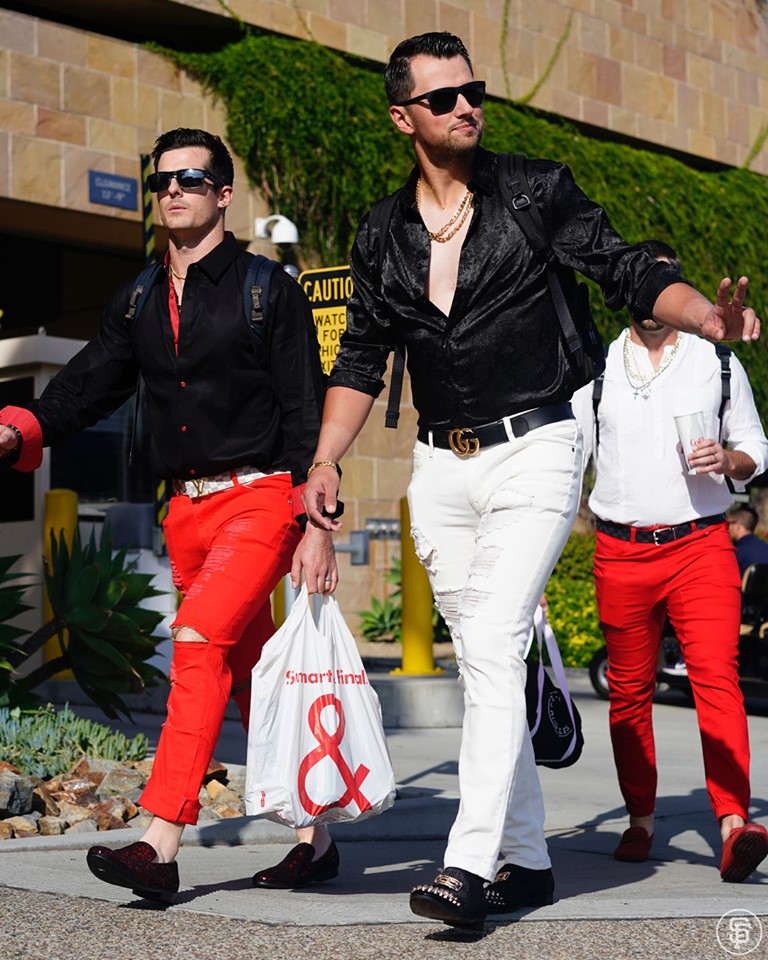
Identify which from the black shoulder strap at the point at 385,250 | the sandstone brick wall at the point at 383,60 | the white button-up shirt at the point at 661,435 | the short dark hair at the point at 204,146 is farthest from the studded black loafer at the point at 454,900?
the sandstone brick wall at the point at 383,60

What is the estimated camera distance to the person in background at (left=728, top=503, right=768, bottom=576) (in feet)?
37.2

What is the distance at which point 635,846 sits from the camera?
5.16m

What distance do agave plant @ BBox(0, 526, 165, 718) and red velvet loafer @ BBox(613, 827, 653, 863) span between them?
2.41 m

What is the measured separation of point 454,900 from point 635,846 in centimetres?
169

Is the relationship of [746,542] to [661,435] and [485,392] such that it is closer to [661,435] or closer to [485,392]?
[661,435]

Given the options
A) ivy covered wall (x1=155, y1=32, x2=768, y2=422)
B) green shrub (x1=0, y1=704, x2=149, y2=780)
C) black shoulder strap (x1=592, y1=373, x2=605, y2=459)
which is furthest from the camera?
ivy covered wall (x1=155, y1=32, x2=768, y2=422)

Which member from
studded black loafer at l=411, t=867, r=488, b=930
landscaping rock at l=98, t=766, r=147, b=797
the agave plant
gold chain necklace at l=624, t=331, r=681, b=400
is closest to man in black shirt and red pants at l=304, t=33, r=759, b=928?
studded black loafer at l=411, t=867, r=488, b=930

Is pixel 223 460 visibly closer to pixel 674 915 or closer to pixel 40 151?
pixel 674 915

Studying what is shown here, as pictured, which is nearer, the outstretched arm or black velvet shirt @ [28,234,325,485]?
the outstretched arm

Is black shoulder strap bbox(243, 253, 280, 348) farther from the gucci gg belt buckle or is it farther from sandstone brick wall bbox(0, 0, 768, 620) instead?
sandstone brick wall bbox(0, 0, 768, 620)

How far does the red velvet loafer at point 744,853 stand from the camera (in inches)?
182

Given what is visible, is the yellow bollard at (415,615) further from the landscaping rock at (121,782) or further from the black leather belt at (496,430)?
the black leather belt at (496,430)

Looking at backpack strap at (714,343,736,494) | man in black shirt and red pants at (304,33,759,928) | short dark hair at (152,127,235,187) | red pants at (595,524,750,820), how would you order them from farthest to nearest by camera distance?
backpack strap at (714,343,736,494) < red pants at (595,524,750,820) < short dark hair at (152,127,235,187) < man in black shirt and red pants at (304,33,759,928)

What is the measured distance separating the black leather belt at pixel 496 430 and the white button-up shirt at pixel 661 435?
1126 mm
